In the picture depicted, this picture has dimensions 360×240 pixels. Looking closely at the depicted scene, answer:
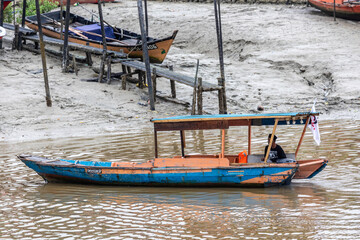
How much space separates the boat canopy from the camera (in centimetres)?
1015

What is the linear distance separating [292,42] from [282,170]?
14.5 metres

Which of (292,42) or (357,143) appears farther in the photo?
(292,42)

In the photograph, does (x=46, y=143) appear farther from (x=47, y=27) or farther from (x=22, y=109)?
(x=47, y=27)

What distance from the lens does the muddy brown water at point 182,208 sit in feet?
25.5

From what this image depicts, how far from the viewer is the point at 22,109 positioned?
56.0ft

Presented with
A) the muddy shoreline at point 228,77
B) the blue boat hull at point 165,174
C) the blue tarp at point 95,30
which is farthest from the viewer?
the blue tarp at point 95,30

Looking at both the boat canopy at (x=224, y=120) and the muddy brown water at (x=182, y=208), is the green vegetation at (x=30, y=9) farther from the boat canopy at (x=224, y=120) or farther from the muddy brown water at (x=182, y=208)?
the boat canopy at (x=224, y=120)

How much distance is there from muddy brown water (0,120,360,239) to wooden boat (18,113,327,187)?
0.17 metres

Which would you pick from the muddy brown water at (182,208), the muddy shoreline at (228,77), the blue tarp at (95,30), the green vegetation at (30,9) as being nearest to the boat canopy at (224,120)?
the muddy brown water at (182,208)

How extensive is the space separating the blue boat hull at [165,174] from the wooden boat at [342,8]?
17713 mm

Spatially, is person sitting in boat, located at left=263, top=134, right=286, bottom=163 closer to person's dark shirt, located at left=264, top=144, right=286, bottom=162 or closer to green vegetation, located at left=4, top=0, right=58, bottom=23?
person's dark shirt, located at left=264, top=144, right=286, bottom=162

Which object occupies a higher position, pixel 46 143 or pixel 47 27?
pixel 47 27

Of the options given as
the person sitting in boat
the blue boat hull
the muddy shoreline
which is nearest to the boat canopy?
the person sitting in boat

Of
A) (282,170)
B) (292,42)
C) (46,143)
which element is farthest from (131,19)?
(282,170)
